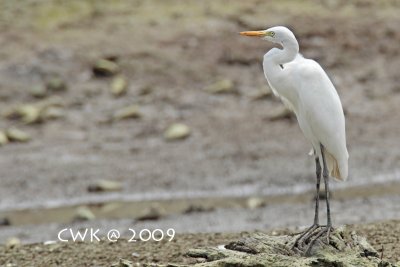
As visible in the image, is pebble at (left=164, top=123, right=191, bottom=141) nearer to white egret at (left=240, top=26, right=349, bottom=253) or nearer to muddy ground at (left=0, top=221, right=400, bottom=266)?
muddy ground at (left=0, top=221, right=400, bottom=266)

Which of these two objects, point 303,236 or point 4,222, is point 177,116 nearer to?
point 4,222

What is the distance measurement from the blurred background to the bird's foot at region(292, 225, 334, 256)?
2567mm

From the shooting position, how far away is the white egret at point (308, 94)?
7.18 m

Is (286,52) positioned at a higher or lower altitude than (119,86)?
lower

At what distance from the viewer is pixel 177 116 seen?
1396 centimetres

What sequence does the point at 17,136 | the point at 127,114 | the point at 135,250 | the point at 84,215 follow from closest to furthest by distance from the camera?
1. the point at 135,250
2. the point at 84,215
3. the point at 17,136
4. the point at 127,114

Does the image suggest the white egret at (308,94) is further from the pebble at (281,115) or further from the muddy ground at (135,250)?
the pebble at (281,115)

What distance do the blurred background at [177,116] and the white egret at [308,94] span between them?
8.44ft

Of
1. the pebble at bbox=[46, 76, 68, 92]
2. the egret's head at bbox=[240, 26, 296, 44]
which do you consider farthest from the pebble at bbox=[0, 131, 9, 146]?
the egret's head at bbox=[240, 26, 296, 44]

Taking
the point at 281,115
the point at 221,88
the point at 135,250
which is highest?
the point at 221,88

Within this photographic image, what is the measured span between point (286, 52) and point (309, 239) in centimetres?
111

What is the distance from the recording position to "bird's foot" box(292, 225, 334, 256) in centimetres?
701

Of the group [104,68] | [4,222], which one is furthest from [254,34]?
[104,68]

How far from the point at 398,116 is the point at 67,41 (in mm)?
4452
